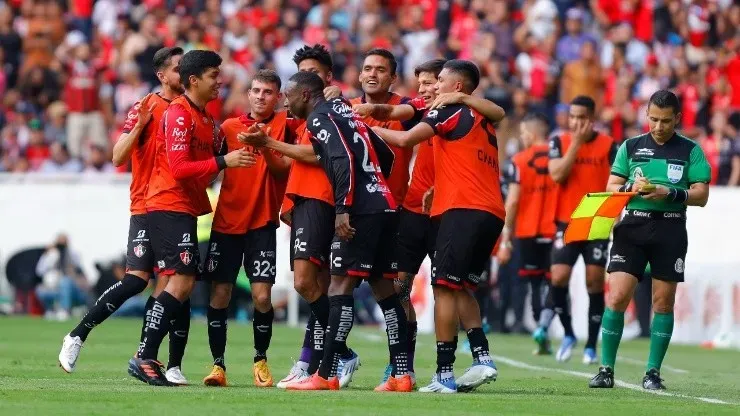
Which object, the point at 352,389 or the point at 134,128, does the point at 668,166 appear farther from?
the point at 134,128

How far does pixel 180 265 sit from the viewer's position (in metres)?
12.5

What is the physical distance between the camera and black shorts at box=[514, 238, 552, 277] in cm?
1888

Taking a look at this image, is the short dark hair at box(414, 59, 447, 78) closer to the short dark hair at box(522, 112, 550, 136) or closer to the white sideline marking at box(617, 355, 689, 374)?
the white sideline marking at box(617, 355, 689, 374)

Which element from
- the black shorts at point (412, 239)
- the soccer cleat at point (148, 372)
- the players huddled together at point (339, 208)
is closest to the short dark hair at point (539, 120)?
the players huddled together at point (339, 208)

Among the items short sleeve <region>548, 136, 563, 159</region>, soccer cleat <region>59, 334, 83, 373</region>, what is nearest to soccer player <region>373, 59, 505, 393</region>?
soccer cleat <region>59, 334, 83, 373</region>

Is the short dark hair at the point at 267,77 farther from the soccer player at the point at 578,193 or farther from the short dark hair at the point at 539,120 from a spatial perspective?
the short dark hair at the point at 539,120

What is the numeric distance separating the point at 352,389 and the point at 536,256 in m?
6.71

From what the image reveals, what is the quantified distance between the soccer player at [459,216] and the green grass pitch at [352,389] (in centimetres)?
34

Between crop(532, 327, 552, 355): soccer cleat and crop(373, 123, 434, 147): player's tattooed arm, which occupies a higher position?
crop(373, 123, 434, 147): player's tattooed arm

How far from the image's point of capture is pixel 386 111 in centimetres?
1248

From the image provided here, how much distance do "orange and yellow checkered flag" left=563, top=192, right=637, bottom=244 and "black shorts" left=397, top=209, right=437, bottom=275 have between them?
4.02ft

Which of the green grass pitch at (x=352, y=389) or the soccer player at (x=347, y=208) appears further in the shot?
the soccer player at (x=347, y=208)

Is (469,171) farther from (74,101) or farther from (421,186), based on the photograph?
(74,101)

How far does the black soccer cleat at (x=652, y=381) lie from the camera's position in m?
13.2
